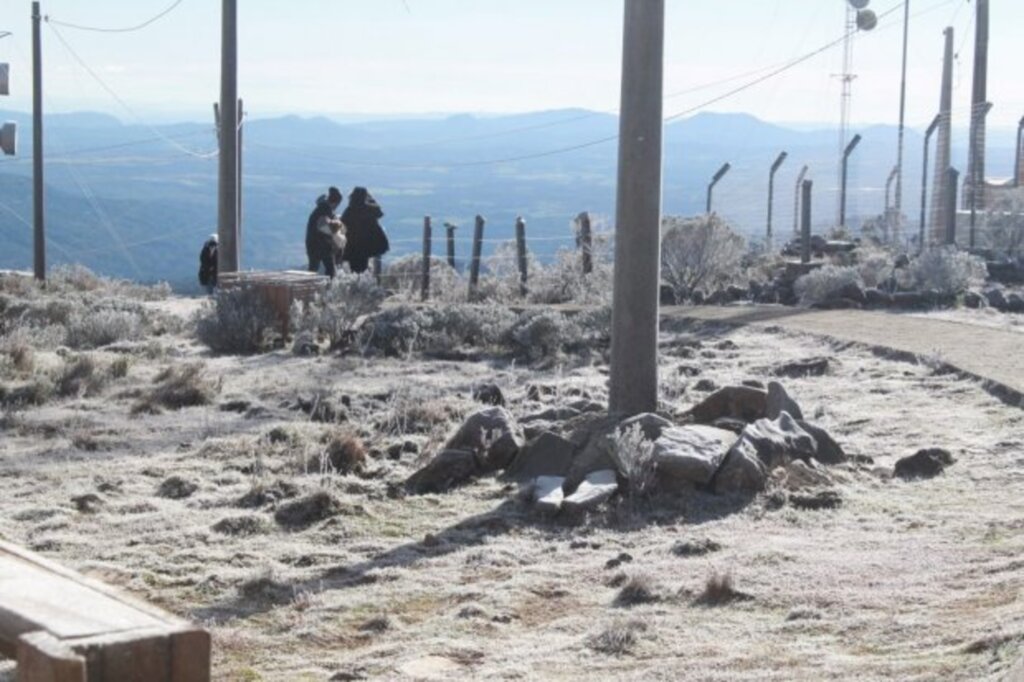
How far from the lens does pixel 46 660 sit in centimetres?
347

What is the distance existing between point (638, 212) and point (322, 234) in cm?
1291

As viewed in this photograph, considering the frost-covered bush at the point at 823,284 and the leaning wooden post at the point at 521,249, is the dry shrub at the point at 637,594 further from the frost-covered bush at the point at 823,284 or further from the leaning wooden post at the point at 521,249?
the leaning wooden post at the point at 521,249

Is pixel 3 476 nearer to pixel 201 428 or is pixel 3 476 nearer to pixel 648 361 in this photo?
pixel 201 428

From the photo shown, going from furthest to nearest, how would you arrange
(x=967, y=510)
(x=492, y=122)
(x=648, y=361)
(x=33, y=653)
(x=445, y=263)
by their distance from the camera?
(x=492, y=122)
(x=445, y=263)
(x=648, y=361)
(x=967, y=510)
(x=33, y=653)

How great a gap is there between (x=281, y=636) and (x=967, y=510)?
12.8 feet

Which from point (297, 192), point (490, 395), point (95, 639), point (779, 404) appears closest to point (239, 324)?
point (490, 395)

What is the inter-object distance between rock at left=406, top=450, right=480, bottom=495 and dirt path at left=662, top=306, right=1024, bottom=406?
4.29m

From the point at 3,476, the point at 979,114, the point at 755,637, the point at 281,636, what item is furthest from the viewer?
the point at 979,114

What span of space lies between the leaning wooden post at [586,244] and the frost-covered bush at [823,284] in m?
3.34

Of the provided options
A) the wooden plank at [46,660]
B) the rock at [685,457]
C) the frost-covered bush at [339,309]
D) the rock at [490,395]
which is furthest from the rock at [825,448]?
the frost-covered bush at [339,309]

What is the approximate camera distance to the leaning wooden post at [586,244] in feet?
81.9

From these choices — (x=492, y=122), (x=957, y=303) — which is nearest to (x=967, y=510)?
(x=957, y=303)

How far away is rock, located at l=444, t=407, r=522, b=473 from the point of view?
35.2 feet

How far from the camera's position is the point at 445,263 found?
29.3m
